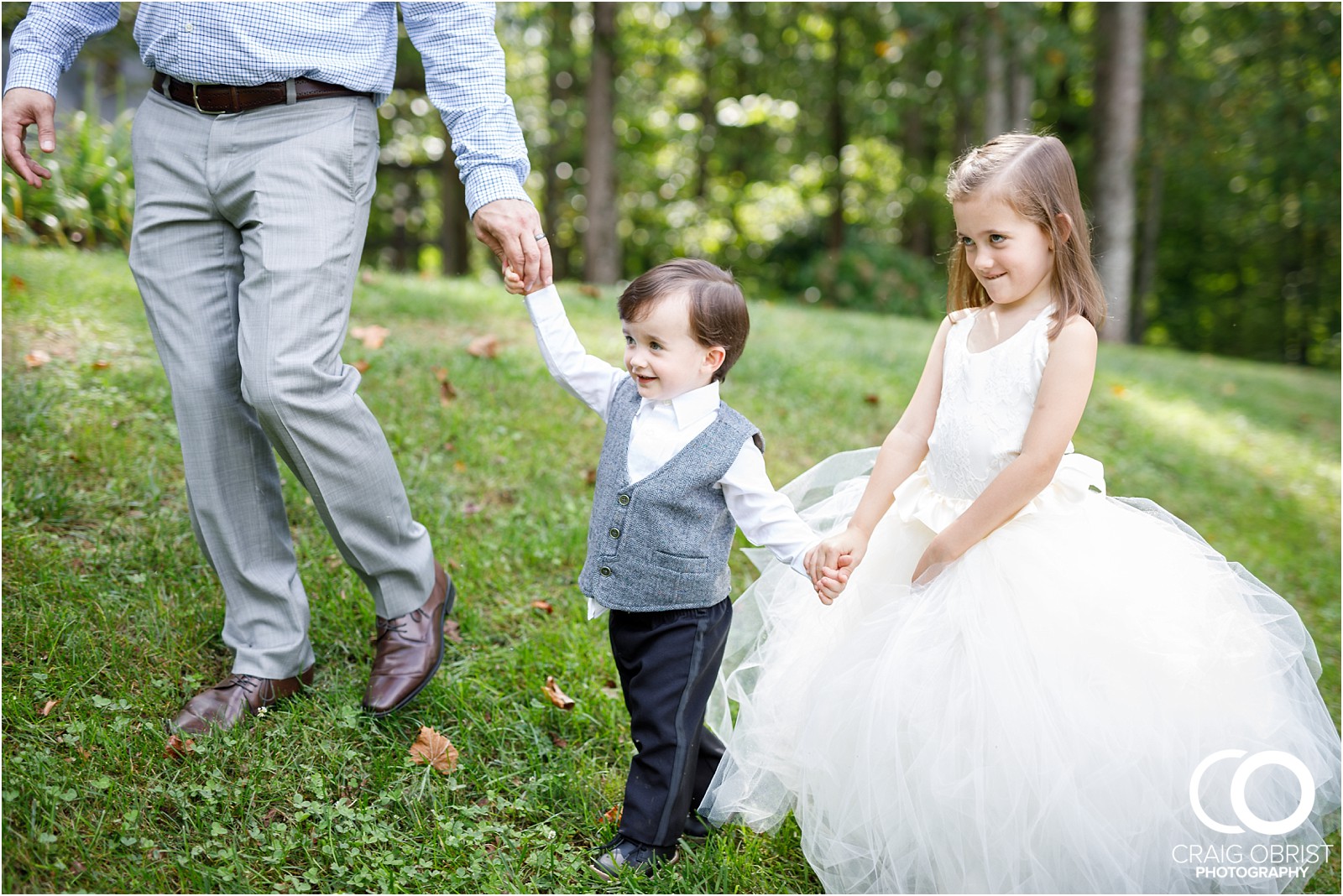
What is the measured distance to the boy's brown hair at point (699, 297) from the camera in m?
2.18

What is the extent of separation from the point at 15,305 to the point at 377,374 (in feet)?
5.36

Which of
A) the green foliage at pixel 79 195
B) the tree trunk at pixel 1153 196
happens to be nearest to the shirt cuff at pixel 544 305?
the green foliage at pixel 79 195

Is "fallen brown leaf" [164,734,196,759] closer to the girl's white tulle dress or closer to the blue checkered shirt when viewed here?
the girl's white tulle dress

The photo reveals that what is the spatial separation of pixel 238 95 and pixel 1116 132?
11.0m

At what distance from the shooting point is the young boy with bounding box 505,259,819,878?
219 centimetres

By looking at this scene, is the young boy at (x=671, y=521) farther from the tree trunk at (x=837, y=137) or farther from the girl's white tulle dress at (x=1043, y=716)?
the tree trunk at (x=837, y=137)

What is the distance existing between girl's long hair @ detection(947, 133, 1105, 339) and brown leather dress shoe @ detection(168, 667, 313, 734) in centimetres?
206

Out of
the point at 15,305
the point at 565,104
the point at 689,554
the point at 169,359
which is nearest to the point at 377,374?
the point at 15,305

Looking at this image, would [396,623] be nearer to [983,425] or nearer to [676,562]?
[676,562]

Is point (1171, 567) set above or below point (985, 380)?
below

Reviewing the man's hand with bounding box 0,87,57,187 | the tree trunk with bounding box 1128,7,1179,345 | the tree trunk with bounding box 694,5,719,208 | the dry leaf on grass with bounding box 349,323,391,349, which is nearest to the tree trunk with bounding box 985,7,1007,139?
the tree trunk with bounding box 1128,7,1179,345

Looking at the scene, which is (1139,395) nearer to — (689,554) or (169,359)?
(689,554)

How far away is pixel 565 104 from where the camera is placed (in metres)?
16.0

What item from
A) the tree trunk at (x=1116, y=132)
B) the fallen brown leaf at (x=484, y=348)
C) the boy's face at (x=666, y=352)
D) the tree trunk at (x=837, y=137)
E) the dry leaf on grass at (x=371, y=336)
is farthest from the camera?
the tree trunk at (x=837, y=137)
